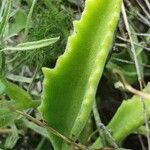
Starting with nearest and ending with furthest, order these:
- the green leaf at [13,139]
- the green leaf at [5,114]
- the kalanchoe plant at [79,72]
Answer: the kalanchoe plant at [79,72], the green leaf at [5,114], the green leaf at [13,139]

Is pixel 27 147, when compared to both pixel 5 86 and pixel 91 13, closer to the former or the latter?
pixel 5 86

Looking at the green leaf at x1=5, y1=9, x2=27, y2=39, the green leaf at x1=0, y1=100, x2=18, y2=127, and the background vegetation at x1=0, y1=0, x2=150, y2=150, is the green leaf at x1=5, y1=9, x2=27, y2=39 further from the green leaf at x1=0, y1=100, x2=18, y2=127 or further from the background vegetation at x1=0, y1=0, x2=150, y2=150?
the green leaf at x1=0, y1=100, x2=18, y2=127

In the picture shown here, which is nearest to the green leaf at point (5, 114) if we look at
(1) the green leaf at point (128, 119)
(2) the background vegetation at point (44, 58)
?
(2) the background vegetation at point (44, 58)

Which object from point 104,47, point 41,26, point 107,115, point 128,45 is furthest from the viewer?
point 107,115

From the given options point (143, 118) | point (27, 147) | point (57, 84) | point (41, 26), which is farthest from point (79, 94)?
point (27, 147)

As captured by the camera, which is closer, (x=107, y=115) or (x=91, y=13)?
(x=91, y=13)

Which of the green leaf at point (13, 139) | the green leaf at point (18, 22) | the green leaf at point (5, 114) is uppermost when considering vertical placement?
the green leaf at point (18, 22)

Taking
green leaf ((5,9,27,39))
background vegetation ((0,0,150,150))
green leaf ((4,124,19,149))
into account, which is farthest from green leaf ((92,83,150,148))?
green leaf ((5,9,27,39))

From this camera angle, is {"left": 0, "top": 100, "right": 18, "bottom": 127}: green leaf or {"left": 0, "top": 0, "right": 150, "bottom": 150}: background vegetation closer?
{"left": 0, "top": 100, "right": 18, "bottom": 127}: green leaf

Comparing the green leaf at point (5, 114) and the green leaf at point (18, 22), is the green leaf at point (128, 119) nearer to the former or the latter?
the green leaf at point (5, 114)
